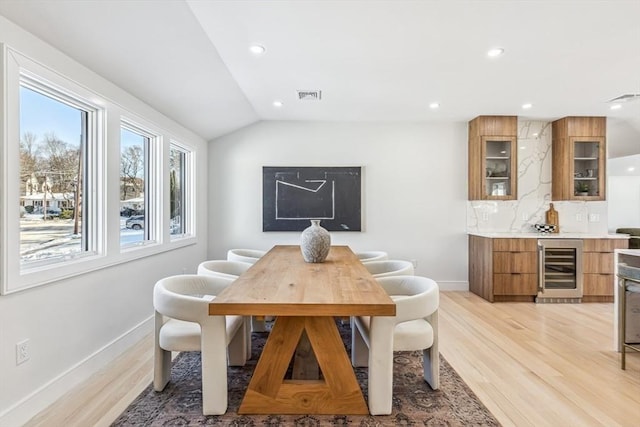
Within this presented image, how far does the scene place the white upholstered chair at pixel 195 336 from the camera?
6.12 feet

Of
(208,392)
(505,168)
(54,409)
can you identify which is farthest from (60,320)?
(505,168)

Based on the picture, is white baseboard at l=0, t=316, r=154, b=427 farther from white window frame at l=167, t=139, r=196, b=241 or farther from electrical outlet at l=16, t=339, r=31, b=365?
white window frame at l=167, t=139, r=196, b=241

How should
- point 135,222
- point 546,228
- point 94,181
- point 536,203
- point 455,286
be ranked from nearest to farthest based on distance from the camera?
point 94,181 → point 135,222 → point 546,228 → point 536,203 → point 455,286

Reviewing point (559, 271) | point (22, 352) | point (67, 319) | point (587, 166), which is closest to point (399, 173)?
point (559, 271)

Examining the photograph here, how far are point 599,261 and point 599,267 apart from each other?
3.1 inches

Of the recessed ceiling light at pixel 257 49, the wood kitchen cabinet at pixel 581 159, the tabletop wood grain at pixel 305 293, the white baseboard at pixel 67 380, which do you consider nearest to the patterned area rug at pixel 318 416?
the white baseboard at pixel 67 380

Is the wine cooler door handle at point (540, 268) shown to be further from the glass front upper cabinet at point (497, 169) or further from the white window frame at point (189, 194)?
the white window frame at point (189, 194)

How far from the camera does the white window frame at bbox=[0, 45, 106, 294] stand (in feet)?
5.88

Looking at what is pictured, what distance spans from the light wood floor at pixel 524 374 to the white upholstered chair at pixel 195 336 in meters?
0.41

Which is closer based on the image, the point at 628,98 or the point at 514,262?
the point at 628,98

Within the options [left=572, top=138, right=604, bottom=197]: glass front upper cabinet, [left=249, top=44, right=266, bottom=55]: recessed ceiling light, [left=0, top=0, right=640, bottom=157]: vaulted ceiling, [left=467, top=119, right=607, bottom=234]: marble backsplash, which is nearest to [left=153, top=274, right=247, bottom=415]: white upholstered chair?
[left=0, top=0, right=640, bottom=157]: vaulted ceiling

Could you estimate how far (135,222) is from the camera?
3.35 m

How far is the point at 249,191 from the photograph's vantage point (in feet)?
16.6

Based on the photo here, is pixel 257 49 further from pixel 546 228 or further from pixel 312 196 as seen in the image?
pixel 546 228
